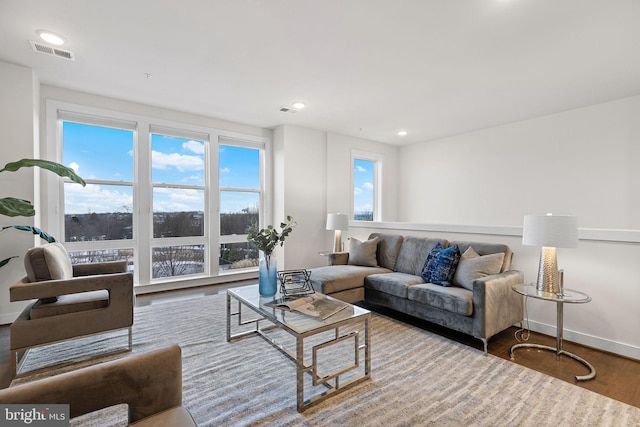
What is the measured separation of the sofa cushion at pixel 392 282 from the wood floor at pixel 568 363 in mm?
444

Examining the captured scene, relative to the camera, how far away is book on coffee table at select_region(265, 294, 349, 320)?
6.88 ft

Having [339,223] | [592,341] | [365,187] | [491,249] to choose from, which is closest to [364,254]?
[339,223]

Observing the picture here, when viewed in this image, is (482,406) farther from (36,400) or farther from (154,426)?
(36,400)

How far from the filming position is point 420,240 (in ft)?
12.5

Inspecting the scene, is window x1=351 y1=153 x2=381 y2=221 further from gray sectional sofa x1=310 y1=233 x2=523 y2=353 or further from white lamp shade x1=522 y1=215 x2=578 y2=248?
white lamp shade x1=522 y1=215 x2=578 y2=248

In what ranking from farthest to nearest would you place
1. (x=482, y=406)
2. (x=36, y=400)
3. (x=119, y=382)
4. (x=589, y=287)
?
(x=589, y=287) < (x=482, y=406) < (x=119, y=382) < (x=36, y=400)

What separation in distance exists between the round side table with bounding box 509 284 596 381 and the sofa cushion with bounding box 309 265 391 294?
160 centimetres

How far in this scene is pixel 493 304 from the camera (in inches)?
102

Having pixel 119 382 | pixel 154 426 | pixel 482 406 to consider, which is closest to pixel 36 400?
pixel 119 382

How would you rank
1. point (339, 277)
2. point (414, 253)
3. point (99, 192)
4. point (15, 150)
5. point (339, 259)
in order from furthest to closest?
point (339, 259) → point (99, 192) → point (414, 253) → point (339, 277) → point (15, 150)

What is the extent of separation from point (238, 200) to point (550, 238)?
14.6 feet

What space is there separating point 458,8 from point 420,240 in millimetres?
2521

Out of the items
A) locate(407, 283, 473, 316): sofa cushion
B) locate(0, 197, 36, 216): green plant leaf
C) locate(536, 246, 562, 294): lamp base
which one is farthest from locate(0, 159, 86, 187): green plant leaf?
locate(536, 246, 562, 294): lamp base

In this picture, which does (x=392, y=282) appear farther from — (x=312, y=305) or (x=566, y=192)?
(x=566, y=192)
